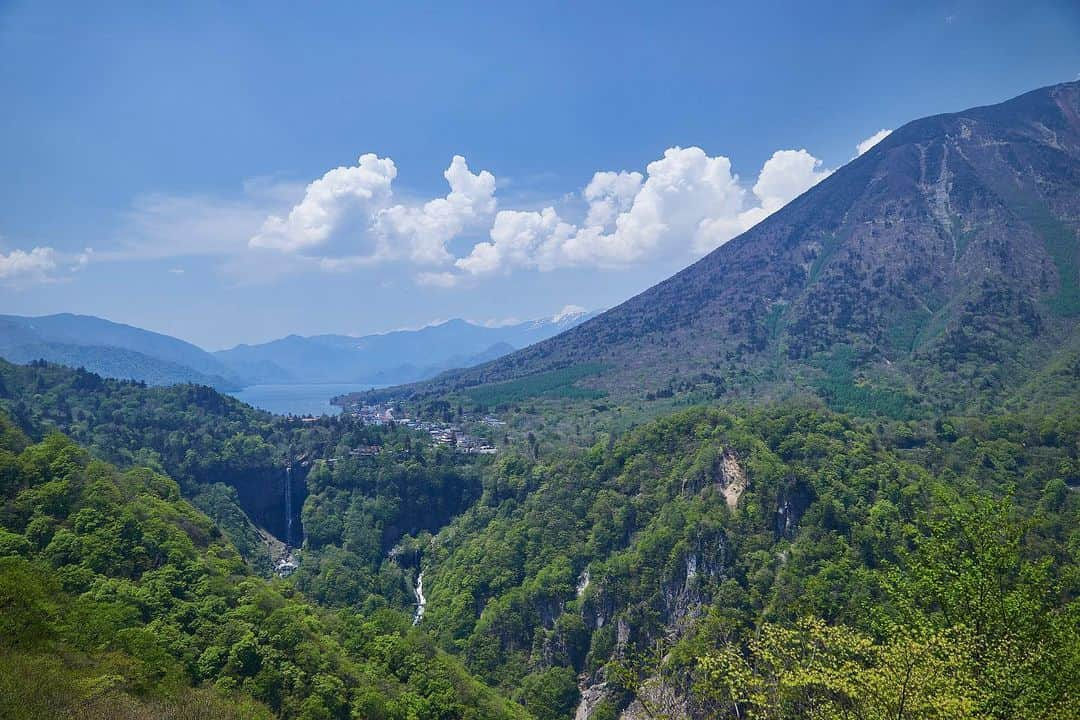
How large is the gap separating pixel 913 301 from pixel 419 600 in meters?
138

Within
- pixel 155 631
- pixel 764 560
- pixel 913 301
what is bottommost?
pixel 764 560

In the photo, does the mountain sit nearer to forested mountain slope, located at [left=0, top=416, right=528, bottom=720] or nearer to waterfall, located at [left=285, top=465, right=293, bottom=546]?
waterfall, located at [left=285, top=465, right=293, bottom=546]

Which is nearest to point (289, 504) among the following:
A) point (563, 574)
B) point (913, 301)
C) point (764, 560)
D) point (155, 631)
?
point (563, 574)

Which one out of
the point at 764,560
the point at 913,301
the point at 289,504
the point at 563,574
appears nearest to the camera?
the point at 764,560

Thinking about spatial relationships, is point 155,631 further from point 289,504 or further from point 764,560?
point 289,504

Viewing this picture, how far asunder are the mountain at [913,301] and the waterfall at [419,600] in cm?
7429

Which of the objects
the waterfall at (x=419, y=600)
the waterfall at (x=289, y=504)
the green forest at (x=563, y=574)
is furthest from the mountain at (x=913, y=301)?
the waterfall at (x=289, y=504)

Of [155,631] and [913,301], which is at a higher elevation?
[913,301]

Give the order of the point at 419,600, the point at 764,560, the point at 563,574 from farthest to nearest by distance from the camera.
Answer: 1. the point at 419,600
2. the point at 563,574
3. the point at 764,560

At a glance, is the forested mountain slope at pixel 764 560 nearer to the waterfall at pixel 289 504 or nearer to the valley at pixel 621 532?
the valley at pixel 621 532

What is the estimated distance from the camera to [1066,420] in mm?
72625

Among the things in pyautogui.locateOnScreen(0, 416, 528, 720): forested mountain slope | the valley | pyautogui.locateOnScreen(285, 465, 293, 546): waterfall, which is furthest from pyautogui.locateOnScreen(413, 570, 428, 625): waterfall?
pyautogui.locateOnScreen(285, 465, 293, 546): waterfall

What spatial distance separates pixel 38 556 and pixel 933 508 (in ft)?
221

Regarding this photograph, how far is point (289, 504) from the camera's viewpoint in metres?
103
